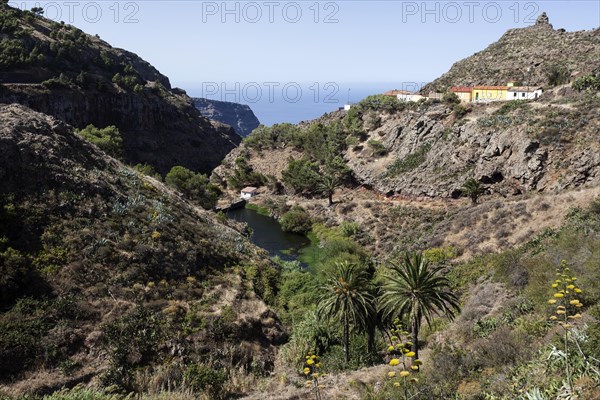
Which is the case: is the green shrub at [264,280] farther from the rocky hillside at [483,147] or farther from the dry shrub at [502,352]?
the rocky hillside at [483,147]

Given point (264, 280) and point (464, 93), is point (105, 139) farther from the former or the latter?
point (464, 93)

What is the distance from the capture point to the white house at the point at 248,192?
357 feet

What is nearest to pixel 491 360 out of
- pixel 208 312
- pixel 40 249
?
pixel 208 312

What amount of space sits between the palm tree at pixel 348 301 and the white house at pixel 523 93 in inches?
2996

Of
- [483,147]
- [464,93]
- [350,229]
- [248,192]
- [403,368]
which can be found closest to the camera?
[403,368]

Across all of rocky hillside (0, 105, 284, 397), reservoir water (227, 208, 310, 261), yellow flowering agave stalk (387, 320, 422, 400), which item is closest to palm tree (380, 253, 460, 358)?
yellow flowering agave stalk (387, 320, 422, 400)

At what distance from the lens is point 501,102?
8769cm

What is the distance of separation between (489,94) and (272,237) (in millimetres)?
57061

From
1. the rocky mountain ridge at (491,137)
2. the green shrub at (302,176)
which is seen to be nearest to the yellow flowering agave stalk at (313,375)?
the rocky mountain ridge at (491,137)

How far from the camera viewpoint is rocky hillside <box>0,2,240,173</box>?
371ft

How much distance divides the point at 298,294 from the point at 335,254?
17.7 meters

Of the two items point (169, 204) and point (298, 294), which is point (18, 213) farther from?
point (298, 294)

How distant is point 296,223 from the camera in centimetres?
8425

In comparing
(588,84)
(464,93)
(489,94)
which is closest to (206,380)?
(588,84)
